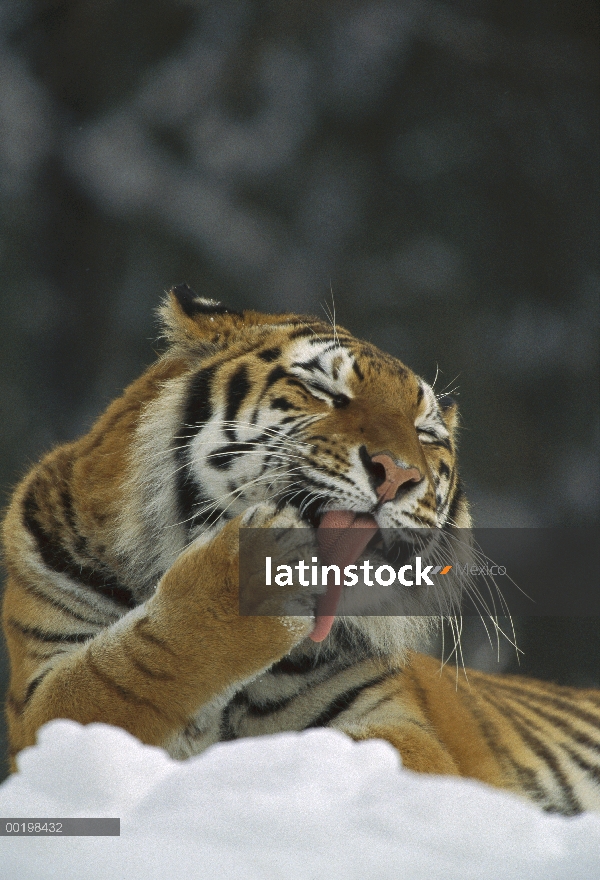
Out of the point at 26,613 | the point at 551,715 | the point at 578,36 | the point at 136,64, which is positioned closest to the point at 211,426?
the point at 26,613

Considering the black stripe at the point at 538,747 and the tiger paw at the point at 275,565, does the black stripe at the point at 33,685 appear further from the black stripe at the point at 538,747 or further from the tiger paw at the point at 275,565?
the black stripe at the point at 538,747

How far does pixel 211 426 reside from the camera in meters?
1.30

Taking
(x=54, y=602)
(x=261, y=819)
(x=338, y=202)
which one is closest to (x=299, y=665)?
(x=261, y=819)

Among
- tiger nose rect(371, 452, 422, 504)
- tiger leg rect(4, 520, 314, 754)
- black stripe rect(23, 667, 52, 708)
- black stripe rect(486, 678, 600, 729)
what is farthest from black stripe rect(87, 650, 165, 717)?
black stripe rect(486, 678, 600, 729)

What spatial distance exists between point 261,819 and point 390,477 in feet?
1.47

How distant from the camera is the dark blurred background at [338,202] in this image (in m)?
1.56

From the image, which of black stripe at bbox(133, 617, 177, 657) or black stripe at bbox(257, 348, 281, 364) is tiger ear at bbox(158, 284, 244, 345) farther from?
black stripe at bbox(133, 617, 177, 657)

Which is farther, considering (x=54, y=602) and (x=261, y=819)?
(x=54, y=602)

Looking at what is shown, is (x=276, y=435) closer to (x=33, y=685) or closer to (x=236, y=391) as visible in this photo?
(x=236, y=391)

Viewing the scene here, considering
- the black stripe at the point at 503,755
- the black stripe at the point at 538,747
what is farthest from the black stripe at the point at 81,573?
the black stripe at the point at 538,747

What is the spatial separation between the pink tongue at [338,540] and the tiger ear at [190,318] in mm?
402

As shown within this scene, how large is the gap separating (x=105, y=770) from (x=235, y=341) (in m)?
0.65

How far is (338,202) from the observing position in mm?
1680

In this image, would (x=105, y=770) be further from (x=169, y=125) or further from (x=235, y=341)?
(x=169, y=125)
